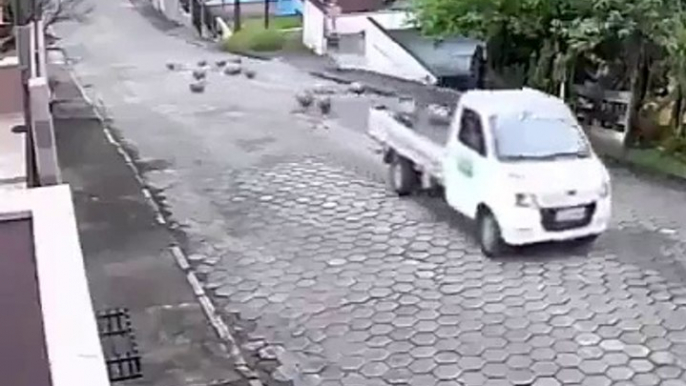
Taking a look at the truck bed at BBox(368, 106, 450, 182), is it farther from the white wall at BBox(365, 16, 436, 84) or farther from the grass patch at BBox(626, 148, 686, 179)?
the white wall at BBox(365, 16, 436, 84)

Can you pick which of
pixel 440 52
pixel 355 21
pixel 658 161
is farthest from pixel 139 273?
pixel 355 21

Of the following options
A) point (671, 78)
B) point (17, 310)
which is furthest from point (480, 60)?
point (17, 310)

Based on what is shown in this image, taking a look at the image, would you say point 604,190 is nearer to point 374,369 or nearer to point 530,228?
point 530,228

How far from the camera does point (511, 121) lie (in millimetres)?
12672

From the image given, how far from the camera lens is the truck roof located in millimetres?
12852

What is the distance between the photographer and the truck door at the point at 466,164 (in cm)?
1256

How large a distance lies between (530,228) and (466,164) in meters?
1.22

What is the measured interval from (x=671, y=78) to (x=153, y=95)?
11.8 meters

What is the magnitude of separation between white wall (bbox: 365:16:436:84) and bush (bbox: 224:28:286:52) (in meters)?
4.83

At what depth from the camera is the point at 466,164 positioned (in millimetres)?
12797

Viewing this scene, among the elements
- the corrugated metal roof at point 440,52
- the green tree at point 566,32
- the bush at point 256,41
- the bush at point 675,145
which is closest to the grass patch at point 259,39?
the bush at point 256,41

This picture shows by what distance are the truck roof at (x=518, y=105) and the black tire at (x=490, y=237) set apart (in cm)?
119

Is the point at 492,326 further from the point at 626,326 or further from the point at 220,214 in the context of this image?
the point at 220,214

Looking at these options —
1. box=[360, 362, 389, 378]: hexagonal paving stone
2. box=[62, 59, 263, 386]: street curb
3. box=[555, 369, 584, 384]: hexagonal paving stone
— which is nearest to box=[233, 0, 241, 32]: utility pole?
box=[62, 59, 263, 386]: street curb
